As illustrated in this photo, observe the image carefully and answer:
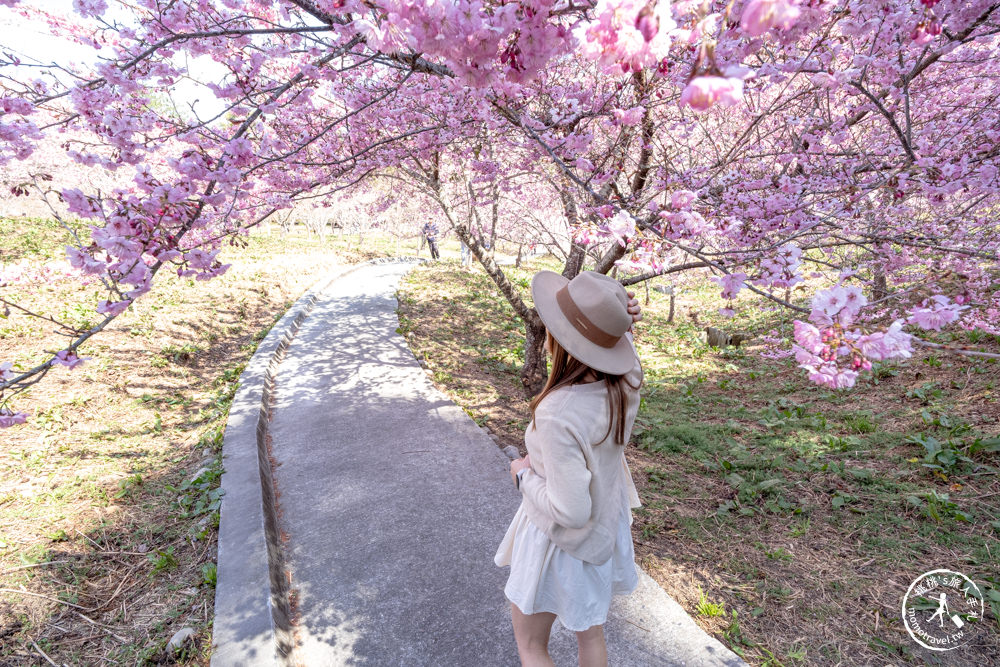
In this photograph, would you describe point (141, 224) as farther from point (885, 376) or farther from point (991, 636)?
point (885, 376)

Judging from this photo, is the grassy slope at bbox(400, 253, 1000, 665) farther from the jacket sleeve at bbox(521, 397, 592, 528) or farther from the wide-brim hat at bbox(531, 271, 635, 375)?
the wide-brim hat at bbox(531, 271, 635, 375)

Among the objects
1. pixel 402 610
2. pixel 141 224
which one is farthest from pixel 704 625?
pixel 141 224

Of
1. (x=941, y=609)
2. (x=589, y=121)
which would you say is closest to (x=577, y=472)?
(x=941, y=609)

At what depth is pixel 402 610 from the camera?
2500 millimetres

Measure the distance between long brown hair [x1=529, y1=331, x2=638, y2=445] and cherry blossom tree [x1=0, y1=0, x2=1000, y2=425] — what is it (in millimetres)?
786

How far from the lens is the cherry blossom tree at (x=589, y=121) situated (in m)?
1.71

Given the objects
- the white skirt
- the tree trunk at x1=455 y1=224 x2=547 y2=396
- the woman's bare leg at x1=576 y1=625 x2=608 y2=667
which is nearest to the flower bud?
the white skirt

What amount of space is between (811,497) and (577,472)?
3318 millimetres

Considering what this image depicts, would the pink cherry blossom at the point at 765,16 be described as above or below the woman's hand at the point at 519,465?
above

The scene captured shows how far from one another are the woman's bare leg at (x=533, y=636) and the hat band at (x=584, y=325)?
3.64 feet

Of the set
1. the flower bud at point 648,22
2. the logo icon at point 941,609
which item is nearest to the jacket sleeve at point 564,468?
the flower bud at point 648,22

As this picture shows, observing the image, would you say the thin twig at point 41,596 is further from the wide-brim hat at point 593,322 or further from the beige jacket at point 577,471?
the wide-brim hat at point 593,322

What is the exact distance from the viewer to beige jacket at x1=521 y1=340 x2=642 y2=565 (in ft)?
4.62

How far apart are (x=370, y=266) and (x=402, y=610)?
1718 centimetres
